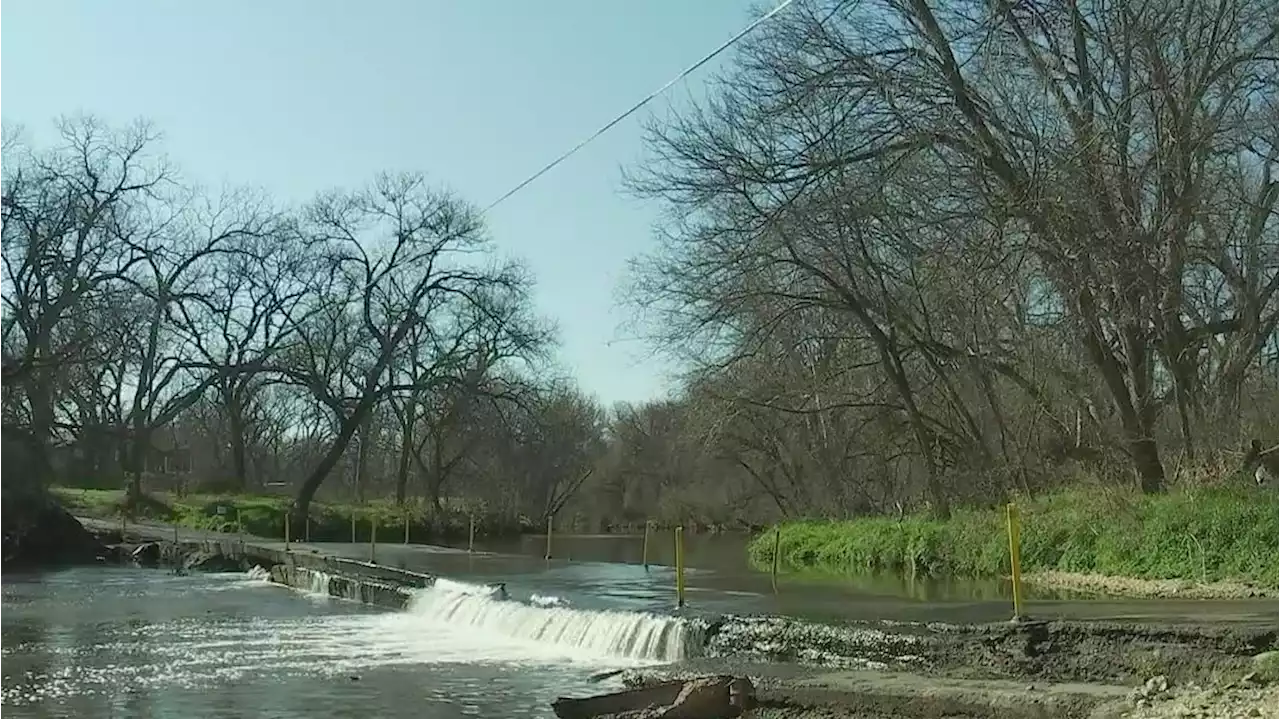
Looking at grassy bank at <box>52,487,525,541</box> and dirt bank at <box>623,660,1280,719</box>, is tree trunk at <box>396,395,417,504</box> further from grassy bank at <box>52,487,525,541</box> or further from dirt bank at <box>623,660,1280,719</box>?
dirt bank at <box>623,660,1280,719</box>

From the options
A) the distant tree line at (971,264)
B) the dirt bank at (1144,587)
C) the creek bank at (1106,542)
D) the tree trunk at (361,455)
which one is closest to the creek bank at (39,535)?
the distant tree line at (971,264)

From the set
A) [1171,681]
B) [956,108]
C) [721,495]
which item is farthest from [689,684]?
[721,495]

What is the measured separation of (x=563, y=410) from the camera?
212 feet

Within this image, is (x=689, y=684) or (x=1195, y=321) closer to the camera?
(x=689, y=684)

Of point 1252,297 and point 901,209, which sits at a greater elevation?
point 901,209

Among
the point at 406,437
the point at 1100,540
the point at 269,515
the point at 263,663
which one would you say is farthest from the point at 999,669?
the point at 406,437

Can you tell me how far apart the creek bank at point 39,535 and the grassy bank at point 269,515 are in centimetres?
689

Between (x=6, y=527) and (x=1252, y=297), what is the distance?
32839mm

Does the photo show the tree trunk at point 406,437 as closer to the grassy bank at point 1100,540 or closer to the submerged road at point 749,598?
the submerged road at point 749,598

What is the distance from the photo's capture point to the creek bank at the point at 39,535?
3759 cm

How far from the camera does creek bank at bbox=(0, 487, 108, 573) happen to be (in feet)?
123

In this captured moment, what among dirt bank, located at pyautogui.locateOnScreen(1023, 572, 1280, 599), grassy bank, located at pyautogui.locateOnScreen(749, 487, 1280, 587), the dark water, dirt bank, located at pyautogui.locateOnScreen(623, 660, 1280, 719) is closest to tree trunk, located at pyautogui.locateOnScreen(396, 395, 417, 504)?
the dark water

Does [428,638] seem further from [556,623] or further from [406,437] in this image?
[406,437]

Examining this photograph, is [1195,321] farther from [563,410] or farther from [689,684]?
[563,410]
